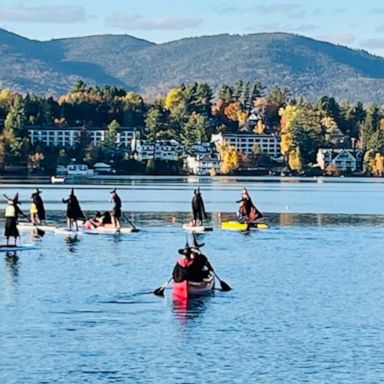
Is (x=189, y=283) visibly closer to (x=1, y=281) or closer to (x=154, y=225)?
(x=1, y=281)

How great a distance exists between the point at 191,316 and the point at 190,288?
9.37 ft

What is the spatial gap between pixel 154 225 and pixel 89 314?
3543 centimetres

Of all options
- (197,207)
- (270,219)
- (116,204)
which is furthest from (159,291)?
(270,219)

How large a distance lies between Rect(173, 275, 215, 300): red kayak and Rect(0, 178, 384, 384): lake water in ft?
1.31

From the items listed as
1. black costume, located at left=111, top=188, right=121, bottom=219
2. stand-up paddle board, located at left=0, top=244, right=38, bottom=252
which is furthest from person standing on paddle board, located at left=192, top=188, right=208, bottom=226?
stand-up paddle board, located at left=0, top=244, right=38, bottom=252

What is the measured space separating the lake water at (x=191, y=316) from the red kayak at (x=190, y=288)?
1.31 ft

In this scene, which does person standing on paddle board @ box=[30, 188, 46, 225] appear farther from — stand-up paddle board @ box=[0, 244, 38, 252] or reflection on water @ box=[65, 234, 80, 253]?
stand-up paddle board @ box=[0, 244, 38, 252]

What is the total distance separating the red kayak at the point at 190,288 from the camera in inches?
1358

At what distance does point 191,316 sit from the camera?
32000 millimetres

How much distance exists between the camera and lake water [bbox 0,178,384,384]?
1016 inches

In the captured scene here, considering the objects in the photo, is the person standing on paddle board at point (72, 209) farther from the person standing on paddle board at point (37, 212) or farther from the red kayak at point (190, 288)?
the red kayak at point (190, 288)

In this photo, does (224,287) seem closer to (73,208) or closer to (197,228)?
(73,208)

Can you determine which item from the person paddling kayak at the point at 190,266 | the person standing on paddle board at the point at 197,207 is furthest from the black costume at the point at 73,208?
the person paddling kayak at the point at 190,266

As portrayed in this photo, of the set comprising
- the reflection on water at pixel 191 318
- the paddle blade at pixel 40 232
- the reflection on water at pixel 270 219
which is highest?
the paddle blade at pixel 40 232
